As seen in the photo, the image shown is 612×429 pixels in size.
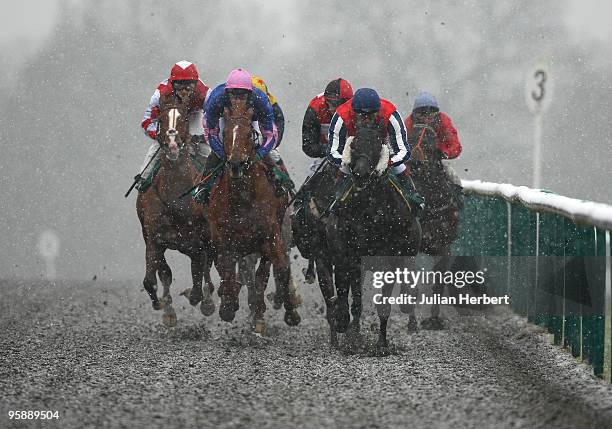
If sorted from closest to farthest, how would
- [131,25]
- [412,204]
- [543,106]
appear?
[412,204] → [543,106] → [131,25]

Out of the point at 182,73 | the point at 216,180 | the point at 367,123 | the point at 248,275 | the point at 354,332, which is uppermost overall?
the point at 182,73

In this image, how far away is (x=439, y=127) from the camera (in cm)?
1228

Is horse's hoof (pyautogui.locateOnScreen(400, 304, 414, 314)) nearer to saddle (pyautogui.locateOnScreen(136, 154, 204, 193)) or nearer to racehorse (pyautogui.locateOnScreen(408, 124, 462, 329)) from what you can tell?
racehorse (pyautogui.locateOnScreen(408, 124, 462, 329))

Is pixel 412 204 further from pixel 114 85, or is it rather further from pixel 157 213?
pixel 114 85

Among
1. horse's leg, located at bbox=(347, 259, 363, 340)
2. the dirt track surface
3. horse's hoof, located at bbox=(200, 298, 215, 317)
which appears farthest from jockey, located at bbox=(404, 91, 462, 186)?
horse's hoof, located at bbox=(200, 298, 215, 317)

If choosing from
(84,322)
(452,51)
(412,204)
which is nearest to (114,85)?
(452,51)

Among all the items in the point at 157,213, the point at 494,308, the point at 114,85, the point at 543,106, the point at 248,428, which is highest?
the point at 114,85

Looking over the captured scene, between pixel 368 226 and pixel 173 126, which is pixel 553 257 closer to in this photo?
pixel 368 226

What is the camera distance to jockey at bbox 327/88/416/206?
972cm

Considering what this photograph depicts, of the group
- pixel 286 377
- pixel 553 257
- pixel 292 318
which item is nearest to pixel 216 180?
pixel 292 318

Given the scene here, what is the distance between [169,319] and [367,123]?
324cm

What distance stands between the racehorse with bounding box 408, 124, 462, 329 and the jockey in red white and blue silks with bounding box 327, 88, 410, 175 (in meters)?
1.56

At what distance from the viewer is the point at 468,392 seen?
25.7 ft

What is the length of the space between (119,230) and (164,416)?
41523mm
